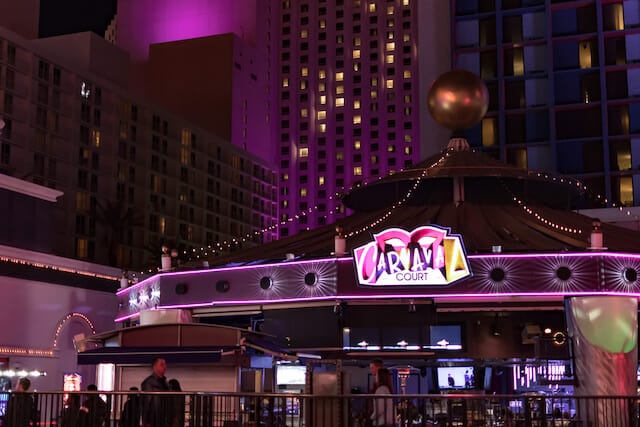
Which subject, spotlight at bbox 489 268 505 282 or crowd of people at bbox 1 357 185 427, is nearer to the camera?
crowd of people at bbox 1 357 185 427

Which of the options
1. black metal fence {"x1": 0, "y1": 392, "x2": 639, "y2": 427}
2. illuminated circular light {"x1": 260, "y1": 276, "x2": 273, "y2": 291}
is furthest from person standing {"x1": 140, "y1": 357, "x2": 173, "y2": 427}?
illuminated circular light {"x1": 260, "y1": 276, "x2": 273, "y2": 291}

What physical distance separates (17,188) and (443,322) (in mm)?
29276

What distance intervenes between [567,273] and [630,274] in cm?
161

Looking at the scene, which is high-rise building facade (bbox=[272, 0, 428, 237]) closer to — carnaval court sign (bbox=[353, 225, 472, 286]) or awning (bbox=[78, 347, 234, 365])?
carnaval court sign (bbox=[353, 225, 472, 286])

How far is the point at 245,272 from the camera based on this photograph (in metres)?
28.0

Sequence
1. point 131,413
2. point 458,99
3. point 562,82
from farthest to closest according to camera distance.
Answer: point 562,82 → point 458,99 → point 131,413

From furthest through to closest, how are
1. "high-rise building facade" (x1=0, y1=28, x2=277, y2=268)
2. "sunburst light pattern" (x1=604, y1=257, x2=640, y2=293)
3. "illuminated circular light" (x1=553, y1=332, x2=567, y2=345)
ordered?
"high-rise building facade" (x1=0, y1=28, x2=277, y2=268) < "illuminated circular light" (x1=553, y1=332, x2=567, y2=345) < "sunburst light pattern" (x1=604, y1=257, x2=640, y2=293)

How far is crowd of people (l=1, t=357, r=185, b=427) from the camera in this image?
51.7 ft

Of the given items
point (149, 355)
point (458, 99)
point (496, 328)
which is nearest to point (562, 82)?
point (458, 99)

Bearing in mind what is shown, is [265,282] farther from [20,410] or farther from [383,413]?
[383,413]

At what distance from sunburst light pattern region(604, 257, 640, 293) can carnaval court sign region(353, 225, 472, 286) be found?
3575 mm

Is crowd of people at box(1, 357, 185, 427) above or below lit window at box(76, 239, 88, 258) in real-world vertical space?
below

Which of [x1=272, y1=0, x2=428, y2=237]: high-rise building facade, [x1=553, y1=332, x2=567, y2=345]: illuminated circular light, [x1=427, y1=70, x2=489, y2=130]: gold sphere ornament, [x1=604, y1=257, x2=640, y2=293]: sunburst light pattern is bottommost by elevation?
[x1=553, y1=332, x2=567, y2=345]: illuminated circular light

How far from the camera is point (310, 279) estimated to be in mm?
26906
